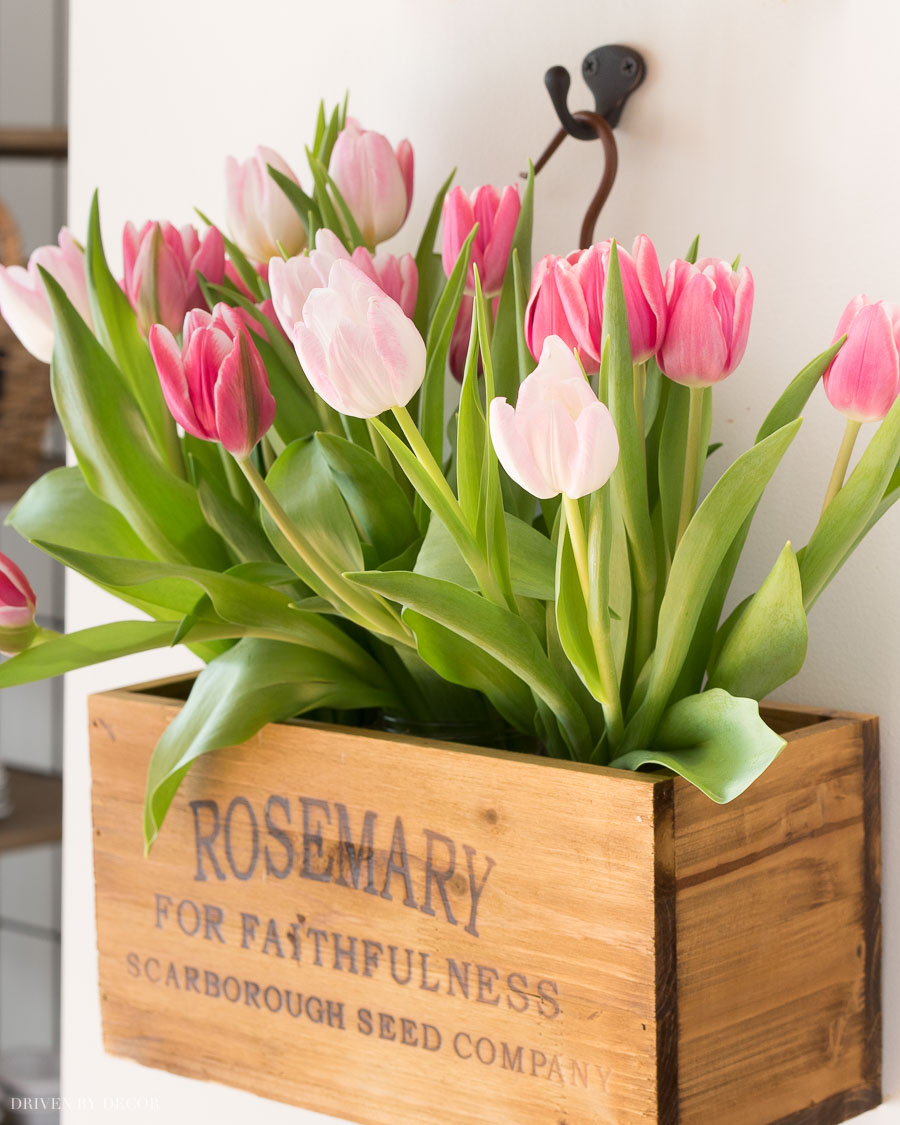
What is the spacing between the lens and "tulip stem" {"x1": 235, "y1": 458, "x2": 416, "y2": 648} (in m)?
0.48

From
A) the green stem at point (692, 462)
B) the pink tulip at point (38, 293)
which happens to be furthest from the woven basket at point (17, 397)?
the green stem at point (692, 462)

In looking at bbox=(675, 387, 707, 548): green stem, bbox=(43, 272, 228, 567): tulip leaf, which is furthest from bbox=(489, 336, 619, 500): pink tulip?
bbox=(43, 272, 228, 567): tulip leaf

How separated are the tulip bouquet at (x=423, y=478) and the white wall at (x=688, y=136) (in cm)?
7

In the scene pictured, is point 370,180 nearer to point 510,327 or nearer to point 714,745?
point 510,327

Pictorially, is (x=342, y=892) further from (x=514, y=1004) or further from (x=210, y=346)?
(x=210, y=346)

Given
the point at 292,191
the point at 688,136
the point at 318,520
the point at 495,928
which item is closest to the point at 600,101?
the point at 688,136

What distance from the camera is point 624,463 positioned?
1.49ft

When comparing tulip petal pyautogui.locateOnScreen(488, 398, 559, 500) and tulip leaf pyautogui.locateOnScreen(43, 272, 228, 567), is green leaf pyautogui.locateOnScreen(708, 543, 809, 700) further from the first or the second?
tulip leaf pyautogui.locateOnScreen(43, 272, 228, 567)

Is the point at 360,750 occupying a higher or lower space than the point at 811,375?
lower

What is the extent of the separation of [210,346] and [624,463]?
0.48 ft

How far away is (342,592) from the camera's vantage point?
1.61ft

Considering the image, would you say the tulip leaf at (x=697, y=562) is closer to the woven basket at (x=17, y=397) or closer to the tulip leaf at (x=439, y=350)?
the tulip leaf at (x=439, y=350)

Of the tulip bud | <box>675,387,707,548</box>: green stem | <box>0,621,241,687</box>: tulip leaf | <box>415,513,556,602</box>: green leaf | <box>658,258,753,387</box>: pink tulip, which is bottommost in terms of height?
<box>0,621,241,687</box>: tulip leaf

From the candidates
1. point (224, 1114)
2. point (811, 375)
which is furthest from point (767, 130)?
point (224, 1114)
